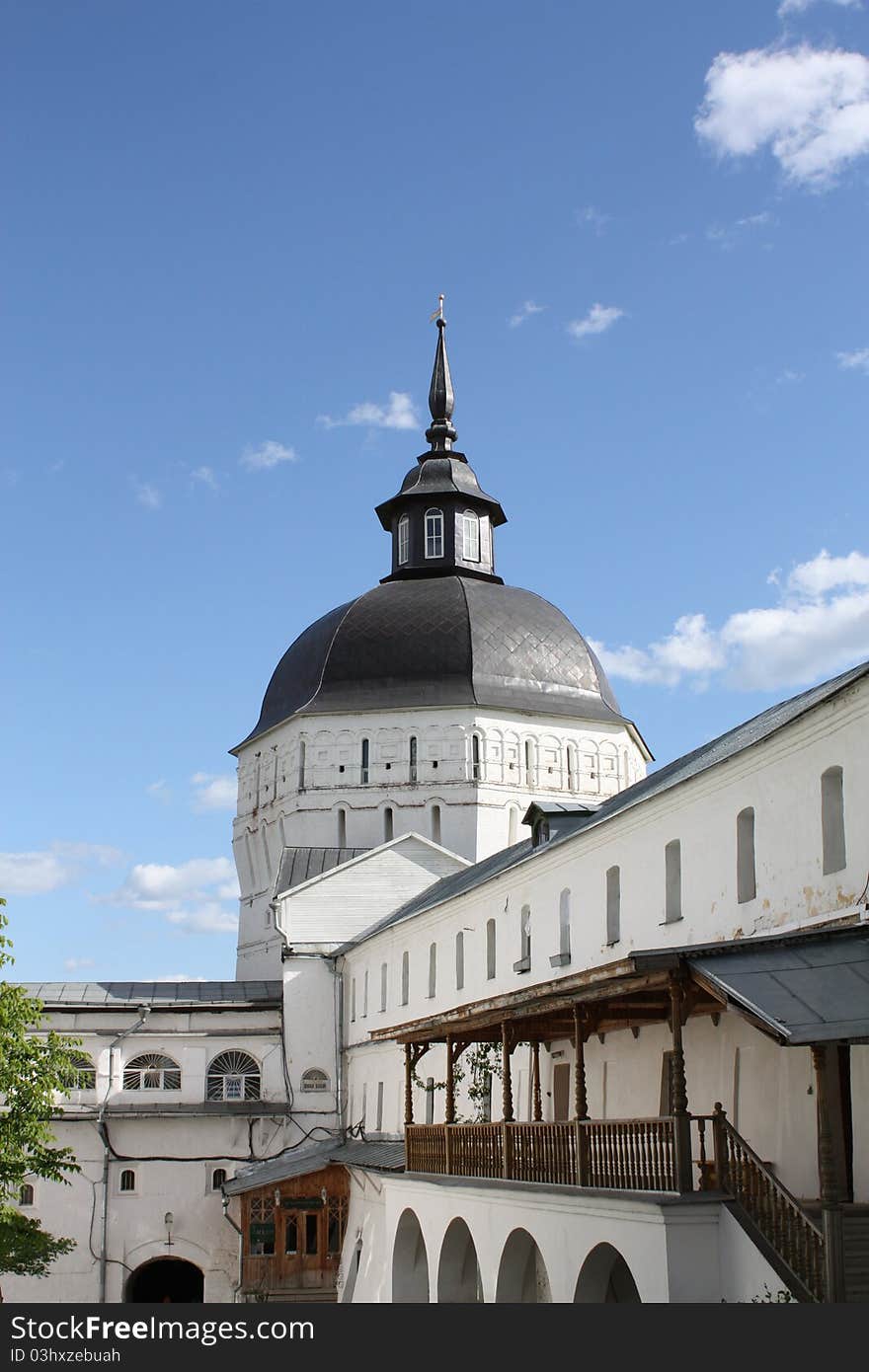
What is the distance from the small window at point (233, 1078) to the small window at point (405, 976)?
23.7 feet

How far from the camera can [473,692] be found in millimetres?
45375

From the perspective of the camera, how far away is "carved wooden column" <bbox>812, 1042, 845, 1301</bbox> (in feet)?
38.8

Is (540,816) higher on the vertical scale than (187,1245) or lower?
higher

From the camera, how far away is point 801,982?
13125mm

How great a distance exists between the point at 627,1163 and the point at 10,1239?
13.0 metres

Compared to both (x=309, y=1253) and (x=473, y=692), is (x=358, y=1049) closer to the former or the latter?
(x=309, y=1253)

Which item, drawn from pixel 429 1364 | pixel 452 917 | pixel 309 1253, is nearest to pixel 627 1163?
pixel 429 1364

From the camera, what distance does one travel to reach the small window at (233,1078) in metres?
39.5

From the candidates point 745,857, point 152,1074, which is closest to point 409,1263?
point 745,857

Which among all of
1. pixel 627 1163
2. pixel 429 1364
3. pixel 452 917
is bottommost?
pixel 429 1364

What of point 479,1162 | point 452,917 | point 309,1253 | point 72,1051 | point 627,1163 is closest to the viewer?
point 627,1163

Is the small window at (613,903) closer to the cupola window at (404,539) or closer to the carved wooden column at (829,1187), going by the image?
the carved wooden column at (829,1187)

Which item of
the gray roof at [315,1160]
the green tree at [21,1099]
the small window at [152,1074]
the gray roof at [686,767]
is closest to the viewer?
the gray roof at [686,767]

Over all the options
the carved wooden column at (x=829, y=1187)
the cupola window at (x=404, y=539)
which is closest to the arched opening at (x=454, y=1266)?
the carved wooden column at (x=829, y=1187)
